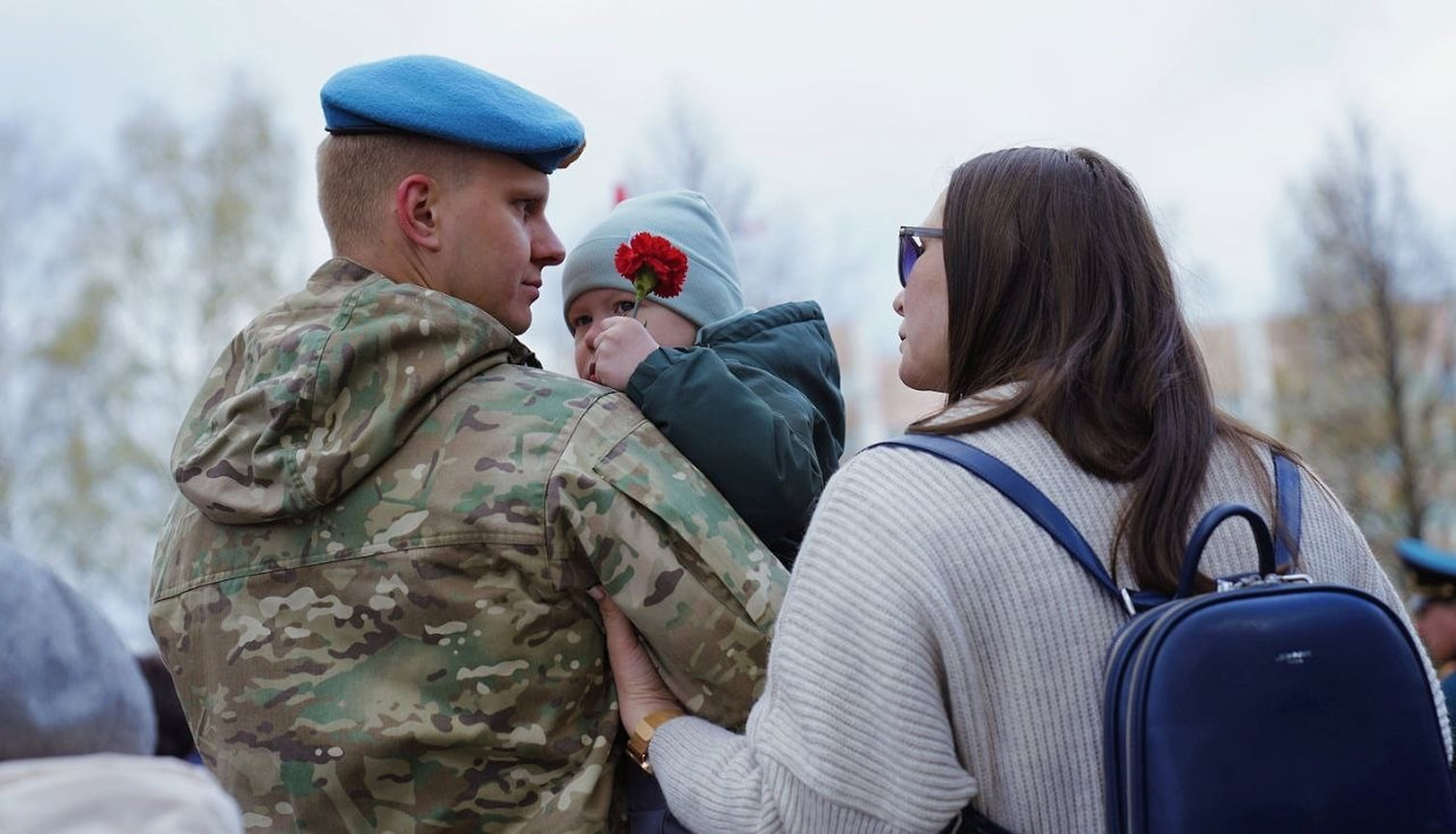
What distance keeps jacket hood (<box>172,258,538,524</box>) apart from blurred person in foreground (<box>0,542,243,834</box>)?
0.74 m

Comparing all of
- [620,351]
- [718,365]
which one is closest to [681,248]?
[620,351]

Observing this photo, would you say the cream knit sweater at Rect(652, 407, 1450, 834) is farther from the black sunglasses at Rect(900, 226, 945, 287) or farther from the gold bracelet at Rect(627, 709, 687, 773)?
the black sunglasses at Rect(900, 226, 945, 287)

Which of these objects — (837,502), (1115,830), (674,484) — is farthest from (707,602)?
(1115,830)

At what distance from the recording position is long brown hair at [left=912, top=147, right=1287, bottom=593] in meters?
2.15

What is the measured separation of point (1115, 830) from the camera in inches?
78.0

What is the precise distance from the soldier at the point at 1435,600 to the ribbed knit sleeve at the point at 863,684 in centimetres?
528

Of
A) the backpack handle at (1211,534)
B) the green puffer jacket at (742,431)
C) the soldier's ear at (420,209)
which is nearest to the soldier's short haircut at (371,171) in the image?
the soldier's ear at (420,209)

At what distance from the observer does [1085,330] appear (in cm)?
227

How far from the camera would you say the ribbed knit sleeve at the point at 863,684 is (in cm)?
203

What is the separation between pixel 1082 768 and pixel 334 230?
5.65 ft

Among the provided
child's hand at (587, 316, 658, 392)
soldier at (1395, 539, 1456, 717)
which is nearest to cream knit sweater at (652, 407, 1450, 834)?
child's hand at (587, 316, 658, 392)

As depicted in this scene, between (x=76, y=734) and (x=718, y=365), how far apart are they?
4.39 feet

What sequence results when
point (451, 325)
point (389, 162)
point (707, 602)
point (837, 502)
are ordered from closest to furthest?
point (837, 502)
point (707, 602)
point (451, 325)
point (389, 162)

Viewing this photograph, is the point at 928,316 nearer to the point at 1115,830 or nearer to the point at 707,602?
the point at 707,602
